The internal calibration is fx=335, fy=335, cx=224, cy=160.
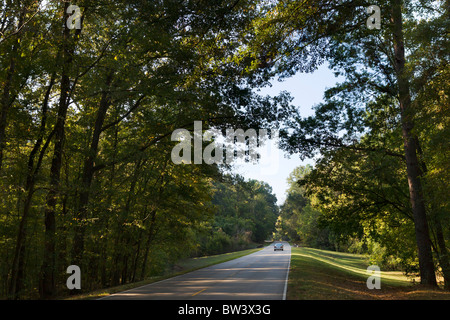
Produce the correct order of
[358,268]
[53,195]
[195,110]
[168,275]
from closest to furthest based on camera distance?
1. [53,195]
2. [195,110]
3. [168,275]
4. [358,268]

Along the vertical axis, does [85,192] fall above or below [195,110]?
below

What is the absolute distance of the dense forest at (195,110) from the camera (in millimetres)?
10844

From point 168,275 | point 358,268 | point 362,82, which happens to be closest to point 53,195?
point 168,275

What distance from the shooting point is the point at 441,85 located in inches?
435

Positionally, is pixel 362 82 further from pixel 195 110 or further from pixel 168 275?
pixel 168 275

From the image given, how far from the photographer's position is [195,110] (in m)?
16.1

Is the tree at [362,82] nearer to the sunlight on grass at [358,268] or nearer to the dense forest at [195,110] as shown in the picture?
the dense forest at [195,110]

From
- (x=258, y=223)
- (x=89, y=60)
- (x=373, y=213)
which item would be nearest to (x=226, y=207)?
(x=258, y=223)

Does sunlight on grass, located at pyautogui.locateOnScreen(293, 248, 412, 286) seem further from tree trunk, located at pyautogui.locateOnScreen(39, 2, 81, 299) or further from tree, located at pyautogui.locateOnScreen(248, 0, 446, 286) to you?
tree trunk, located at pyautogui.locateOnScreen(39, 2, 81, 299)

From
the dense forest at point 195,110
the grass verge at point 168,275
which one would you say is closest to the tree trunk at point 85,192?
the dense forest at point 195,110

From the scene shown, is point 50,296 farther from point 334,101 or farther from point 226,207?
point 226,207

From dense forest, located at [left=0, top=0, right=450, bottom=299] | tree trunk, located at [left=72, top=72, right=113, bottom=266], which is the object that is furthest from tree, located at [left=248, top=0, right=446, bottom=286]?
tree trunk, located at [left=72, top=72, right=113, bottom=266]

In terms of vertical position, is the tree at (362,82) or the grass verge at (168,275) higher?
the tree at (362,82)

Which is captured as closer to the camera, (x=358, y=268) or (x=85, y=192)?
(x=85, y=192)
